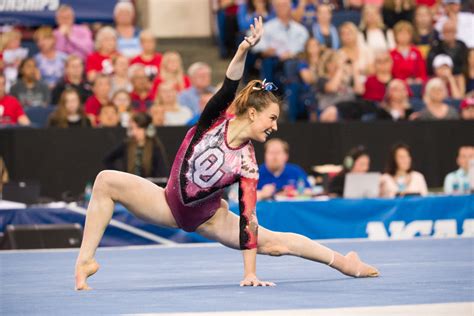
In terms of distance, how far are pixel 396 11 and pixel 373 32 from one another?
0.98 metres

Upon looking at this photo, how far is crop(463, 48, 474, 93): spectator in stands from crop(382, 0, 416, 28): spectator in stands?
4.18 feet

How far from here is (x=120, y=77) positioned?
43.9 feet

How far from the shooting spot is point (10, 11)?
14648 mm

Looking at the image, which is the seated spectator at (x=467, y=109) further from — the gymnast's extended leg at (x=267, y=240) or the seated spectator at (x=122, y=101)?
the gymnast's extended leg at (x=267, y=240)

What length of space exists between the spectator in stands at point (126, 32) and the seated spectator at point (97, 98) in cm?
154

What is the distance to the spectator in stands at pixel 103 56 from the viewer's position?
13.8m

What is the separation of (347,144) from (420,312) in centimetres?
793

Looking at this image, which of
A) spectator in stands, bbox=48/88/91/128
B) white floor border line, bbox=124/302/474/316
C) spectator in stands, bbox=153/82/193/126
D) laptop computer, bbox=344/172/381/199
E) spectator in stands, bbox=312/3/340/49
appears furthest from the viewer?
spectator in stands, bbox=312/3/340/49

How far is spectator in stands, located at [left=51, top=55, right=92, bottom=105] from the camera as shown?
1325 centimetres

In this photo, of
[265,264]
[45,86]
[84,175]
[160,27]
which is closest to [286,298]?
[265,264]

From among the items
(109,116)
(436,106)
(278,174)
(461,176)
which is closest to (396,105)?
(436,106)

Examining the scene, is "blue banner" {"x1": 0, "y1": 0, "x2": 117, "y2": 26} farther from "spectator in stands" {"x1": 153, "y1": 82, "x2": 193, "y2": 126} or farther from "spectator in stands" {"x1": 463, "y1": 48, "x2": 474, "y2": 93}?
"spectator in stands" {"x1": 463, "y1": 48, "x2": 474, "y2": 93}

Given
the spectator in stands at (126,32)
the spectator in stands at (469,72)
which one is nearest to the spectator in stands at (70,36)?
the spectator in stands at (126,32)

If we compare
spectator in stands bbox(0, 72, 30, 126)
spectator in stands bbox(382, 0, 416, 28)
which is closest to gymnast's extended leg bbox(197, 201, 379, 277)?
spectator in stands bbox(0, 72, 30, 126)
